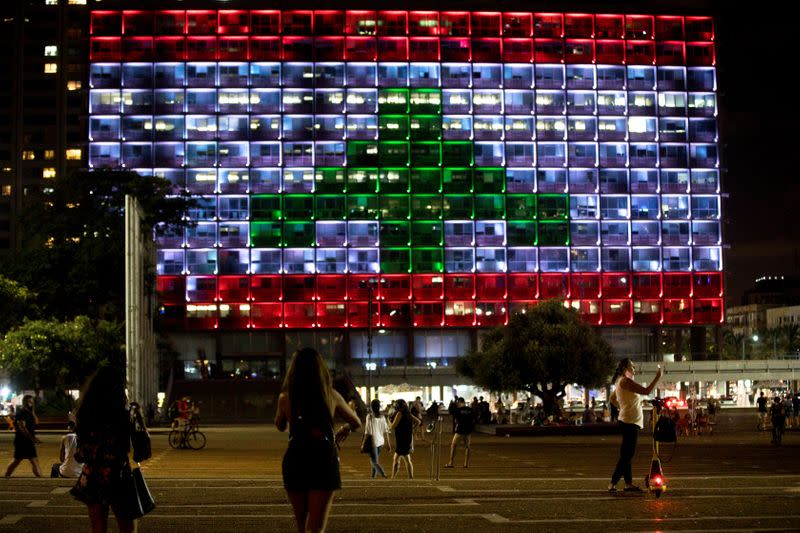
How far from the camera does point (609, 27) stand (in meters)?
131

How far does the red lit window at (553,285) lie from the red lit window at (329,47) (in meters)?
30.9

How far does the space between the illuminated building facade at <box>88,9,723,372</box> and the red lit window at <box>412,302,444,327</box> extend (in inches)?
6.3

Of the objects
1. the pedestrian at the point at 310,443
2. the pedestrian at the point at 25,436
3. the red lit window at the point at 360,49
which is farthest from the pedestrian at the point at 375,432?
the red lit window at the point at 360,49

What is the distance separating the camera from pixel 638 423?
55.8 feet

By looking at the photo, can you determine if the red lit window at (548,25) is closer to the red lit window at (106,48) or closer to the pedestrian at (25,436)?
the red lit window at (106,48)

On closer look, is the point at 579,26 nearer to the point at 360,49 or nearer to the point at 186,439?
the point at 360,49

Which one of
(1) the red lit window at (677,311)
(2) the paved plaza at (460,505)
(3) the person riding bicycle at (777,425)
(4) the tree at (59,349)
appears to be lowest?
(3) the person riding bicycle at (777,425)

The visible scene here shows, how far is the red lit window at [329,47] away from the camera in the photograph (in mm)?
127375

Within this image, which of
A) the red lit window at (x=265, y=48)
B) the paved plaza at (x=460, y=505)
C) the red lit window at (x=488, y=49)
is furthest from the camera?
the red lit window at (x=488, y=49)

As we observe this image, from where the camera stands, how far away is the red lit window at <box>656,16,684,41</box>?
434ft

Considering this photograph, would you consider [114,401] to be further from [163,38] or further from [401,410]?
[163,38]

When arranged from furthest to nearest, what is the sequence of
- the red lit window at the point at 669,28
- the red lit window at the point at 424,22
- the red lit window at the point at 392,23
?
1. the red lit window at the point at 669,28
2. the red lit window at the point at 424,22
3. the red lit window at the point at 392,23

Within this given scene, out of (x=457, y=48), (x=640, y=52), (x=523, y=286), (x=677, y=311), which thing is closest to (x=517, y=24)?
(x=457, y=48)

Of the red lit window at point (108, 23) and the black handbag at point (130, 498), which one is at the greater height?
the red lit window at point (108, 23)
